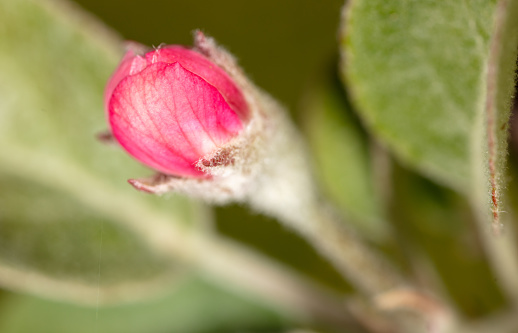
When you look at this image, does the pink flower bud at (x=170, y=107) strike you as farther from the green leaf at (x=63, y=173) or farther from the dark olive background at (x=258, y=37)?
the dark olive background at (x=258, y=37)

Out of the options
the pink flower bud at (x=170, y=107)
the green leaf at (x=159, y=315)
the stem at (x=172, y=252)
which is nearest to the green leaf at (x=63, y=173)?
the stem at (x=172, y=252)

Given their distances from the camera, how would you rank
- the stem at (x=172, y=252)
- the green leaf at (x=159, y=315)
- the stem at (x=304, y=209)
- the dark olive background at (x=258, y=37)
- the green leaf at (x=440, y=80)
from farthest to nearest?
1. the dark olive background at (x=258, y=37)
2. the green leaf at (x=159, y=315)
3. the stem at (x=172, y=252)
4. the stem at (x=304, y=209)
5. the green leaf at (x=440, y=80)

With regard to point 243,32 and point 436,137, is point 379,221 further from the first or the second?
point 243,32

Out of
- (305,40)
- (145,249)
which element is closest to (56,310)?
(145,249)

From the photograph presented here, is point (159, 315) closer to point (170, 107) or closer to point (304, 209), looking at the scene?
point (304, 209)

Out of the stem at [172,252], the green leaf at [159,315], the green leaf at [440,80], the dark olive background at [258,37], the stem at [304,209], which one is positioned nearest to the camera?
the green leaf at [440,80]

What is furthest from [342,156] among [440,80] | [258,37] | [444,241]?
[258,37]

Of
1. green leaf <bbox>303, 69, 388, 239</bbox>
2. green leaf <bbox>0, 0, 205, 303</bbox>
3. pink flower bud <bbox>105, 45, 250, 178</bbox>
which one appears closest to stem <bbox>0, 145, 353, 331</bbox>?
A: green leaf <bbox>0, 0, 205, 303</bbox>
